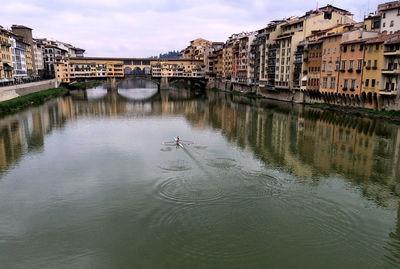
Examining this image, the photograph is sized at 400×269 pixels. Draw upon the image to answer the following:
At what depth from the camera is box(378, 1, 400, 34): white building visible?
1711 inches

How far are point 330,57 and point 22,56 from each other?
72.3 metres

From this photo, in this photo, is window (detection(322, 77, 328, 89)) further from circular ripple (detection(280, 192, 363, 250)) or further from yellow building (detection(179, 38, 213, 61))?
yellow building (detection(179, 38, 213, 61))

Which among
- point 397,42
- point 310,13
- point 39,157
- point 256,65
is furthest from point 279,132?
point 256,65

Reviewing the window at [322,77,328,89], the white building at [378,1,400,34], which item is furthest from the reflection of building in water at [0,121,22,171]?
the white building at [378,1,400,34]

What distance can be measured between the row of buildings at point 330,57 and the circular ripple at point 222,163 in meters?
27.6

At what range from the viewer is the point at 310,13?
192 ft

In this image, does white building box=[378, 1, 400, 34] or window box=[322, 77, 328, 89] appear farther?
window box=[322, 77, 328, 89]

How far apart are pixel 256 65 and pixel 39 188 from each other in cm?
6348

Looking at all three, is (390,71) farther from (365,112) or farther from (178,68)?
(178,68)

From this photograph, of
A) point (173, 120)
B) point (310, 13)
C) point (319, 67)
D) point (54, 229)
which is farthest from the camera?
point (310, 13)

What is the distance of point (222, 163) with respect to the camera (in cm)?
2272

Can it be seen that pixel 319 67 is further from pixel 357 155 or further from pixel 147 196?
pixel 147 196

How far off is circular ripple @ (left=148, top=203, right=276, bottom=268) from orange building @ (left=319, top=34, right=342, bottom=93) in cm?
3943

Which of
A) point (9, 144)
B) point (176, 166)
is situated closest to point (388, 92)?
point (176, 166)
